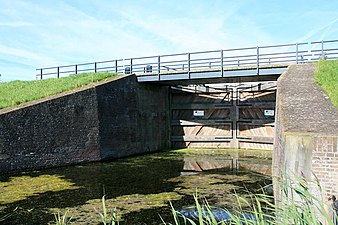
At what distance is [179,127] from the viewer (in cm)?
1939

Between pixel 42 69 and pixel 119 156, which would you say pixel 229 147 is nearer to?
pixel 119 156

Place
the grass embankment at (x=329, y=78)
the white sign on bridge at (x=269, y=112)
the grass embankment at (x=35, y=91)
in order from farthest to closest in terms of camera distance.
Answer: the white sign on bridge at (x=269, y=112) → the grass embankment at (x=35, y=91) → the grass embankment at (x=329, y=78)

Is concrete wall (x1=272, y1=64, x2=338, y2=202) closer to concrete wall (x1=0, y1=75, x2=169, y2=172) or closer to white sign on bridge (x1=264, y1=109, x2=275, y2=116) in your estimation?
concrete wall (x1=0, y1=75, x2=169, y2=172)

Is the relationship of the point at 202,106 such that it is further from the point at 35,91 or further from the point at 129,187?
the point at 129,187

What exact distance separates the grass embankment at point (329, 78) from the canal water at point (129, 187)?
2.80 metres

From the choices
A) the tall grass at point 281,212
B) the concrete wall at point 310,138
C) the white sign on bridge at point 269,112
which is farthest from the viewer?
the white sign on bridge at point 269,112

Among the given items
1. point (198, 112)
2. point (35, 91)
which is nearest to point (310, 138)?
point (35, 91)

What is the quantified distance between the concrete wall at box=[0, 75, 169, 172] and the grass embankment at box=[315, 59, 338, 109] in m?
8.54

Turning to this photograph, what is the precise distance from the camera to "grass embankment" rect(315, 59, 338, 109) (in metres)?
8.38

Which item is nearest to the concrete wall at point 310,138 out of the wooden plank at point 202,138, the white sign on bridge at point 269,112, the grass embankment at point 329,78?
the grass embankment at point 329,78

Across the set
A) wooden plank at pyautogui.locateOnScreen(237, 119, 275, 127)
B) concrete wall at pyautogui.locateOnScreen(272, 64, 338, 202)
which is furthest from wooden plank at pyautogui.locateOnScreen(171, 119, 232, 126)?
concrete wall at pyautogui.locateOnScreen(272, 64, 338, 202)

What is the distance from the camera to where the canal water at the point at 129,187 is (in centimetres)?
666

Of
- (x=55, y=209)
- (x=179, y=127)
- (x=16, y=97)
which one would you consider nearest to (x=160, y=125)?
(x=179, y=127)

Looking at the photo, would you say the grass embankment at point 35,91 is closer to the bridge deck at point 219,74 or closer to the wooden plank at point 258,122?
the bridge deck at point 219,74
